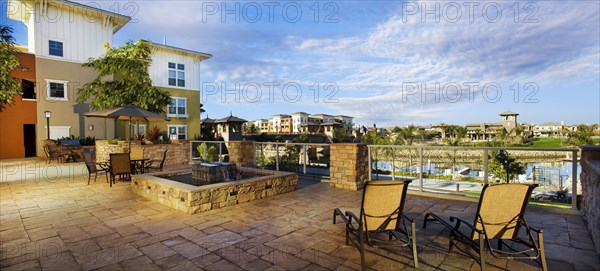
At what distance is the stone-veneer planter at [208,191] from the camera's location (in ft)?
14.8

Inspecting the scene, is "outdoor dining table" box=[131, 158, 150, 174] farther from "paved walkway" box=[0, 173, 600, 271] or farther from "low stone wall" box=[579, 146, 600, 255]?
"low stone wall" box=[579, 146, 600, 255]

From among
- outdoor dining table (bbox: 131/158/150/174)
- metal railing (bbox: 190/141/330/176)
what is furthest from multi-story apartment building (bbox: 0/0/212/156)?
metal railing (bbox: 190/141/330/176)

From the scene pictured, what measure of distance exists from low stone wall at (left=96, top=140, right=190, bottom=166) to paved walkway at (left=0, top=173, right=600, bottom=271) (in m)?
4.94

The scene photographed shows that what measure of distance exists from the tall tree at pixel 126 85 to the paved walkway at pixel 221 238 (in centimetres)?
1006

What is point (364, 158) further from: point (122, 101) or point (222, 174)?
point (122, 101)

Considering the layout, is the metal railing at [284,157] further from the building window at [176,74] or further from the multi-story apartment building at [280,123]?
the multi-story apartment building at [280,123]

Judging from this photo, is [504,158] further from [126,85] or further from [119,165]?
[126,85]

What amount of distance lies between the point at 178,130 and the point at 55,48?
882 cm

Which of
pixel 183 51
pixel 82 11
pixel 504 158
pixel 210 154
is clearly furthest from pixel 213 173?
pixel 183 51

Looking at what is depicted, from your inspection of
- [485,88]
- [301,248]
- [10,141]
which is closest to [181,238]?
[301,248]

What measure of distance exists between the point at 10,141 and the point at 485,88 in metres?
21.8

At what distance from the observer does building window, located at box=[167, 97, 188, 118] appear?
2164cm

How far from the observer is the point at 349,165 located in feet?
20.7

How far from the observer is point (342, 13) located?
8.41 metres
